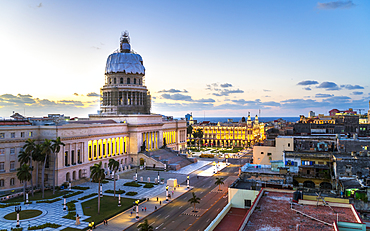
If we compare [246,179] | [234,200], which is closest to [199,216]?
[246,179]

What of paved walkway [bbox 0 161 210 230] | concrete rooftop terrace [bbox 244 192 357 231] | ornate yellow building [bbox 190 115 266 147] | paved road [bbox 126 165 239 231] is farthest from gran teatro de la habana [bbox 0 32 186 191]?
concrete rooftop terrace [bbox 244 192 357 231]

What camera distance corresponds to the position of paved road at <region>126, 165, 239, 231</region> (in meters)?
48.1

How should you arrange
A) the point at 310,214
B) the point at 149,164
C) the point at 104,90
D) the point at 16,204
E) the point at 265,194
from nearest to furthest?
the point at 310,214
the point at 265,194
the point at 16,204
the point at 149,164
the point at 104,90

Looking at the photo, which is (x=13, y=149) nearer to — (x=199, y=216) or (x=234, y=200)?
(x=199, y=216)

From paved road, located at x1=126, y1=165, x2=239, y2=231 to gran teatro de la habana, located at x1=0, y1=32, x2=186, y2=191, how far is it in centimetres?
3039

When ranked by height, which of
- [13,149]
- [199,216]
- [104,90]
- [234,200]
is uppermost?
[104,90]

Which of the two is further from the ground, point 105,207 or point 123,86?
point 123,86

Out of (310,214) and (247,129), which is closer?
(310,214)

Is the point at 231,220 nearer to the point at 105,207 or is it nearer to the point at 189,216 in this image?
the point at 189,216

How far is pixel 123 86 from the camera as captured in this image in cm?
12388

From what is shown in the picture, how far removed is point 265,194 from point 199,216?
1939 centimetres

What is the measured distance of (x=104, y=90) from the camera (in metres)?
127

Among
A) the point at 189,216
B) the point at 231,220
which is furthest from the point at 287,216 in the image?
the point at 189,216

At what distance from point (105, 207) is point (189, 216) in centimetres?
1679
